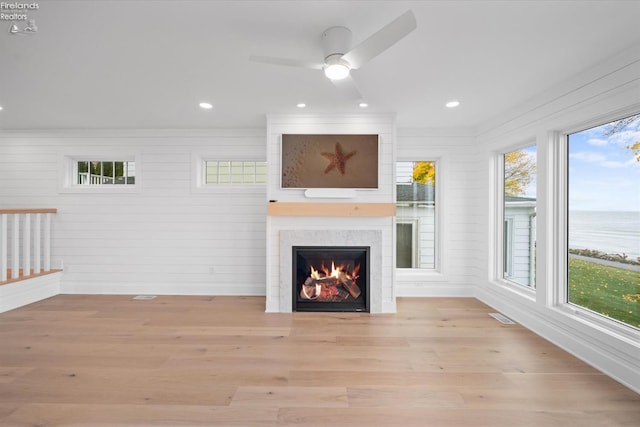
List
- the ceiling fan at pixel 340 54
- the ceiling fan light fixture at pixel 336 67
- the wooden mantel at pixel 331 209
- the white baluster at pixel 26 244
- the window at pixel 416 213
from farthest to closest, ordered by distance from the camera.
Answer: the window at pixel 416 213, the white baluster at pixel 26 244, the wooden mantel at pixel 331 209, the ceiling fan light fixture at pixel 336 67, the ceiling fan at pixel 340 54

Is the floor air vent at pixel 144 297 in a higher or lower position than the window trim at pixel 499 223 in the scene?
lower

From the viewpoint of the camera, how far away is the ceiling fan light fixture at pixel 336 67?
6.51 feet

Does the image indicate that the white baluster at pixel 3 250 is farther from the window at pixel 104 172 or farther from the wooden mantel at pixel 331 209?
the wooden mantel at pixel 331 209

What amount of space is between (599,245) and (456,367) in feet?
5.49

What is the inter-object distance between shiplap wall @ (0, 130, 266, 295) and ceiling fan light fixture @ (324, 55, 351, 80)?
Answer: 2.61 meters

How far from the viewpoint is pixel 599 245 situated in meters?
2.62

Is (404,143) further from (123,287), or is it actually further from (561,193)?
(123,287)

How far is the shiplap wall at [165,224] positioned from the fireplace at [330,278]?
897 mm

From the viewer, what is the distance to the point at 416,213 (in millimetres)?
4594

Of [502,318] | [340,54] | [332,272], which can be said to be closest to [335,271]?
[332,272]

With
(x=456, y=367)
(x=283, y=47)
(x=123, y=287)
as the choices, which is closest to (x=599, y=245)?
(x=456, y=367)

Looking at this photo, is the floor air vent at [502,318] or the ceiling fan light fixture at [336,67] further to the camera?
the floor air vent at [502,318]

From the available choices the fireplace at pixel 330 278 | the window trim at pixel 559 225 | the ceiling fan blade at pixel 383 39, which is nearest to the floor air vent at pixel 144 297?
the fireplace at pixel 330 278

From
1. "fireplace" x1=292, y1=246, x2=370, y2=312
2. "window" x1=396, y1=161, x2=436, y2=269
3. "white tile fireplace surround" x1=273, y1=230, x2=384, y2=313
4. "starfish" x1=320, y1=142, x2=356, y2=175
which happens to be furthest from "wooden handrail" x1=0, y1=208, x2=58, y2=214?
"window" x1=396, y1=161, x2=436, y2=269
